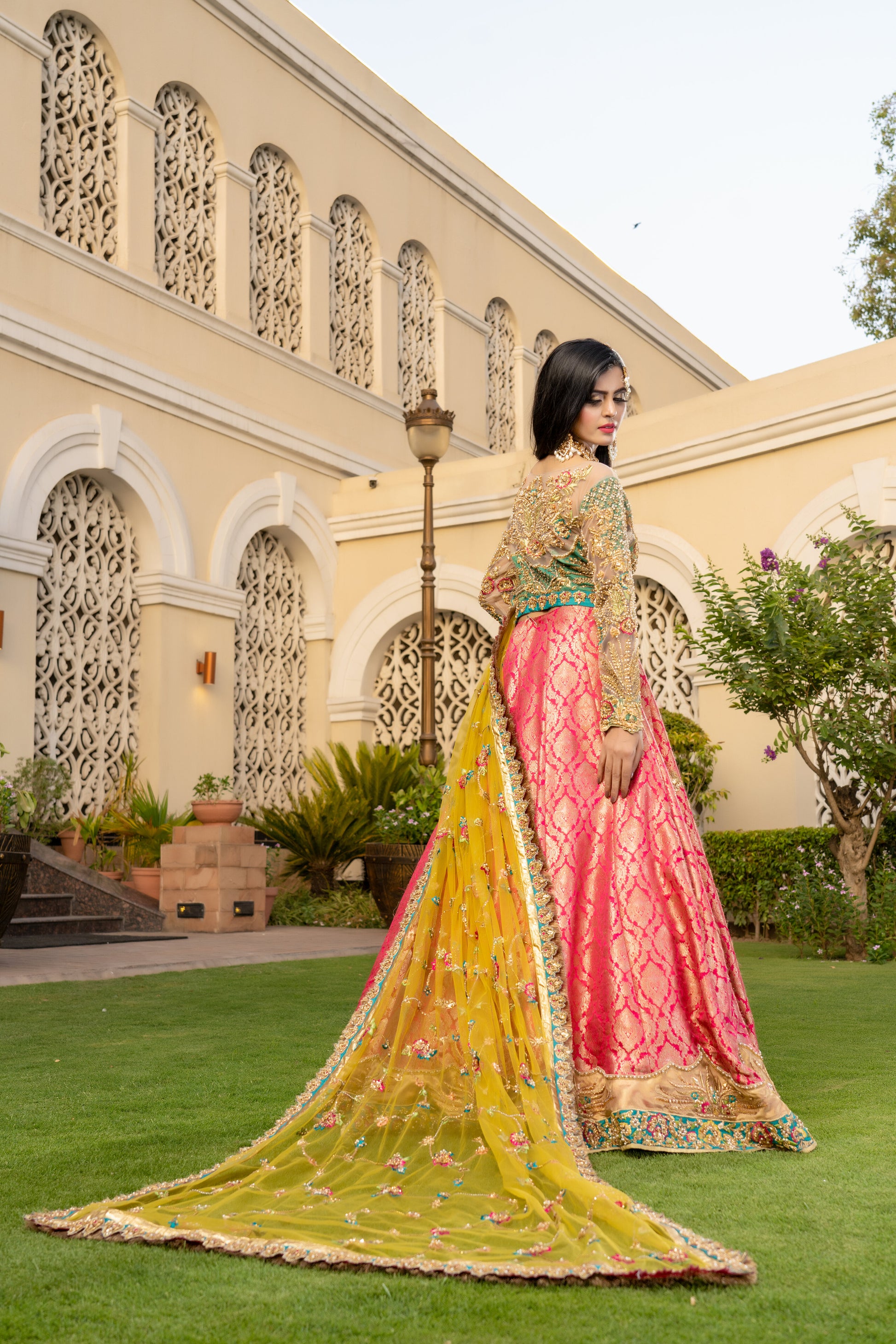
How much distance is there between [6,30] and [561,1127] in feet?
32.0

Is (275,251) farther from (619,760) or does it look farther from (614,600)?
(619,760)

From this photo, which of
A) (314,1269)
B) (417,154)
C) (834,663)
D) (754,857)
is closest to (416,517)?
(417,154)

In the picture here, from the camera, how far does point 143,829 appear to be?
10055 millimetres

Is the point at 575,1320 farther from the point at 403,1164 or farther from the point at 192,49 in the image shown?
the point at 192,49

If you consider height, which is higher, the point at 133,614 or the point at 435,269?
the point at 435,269

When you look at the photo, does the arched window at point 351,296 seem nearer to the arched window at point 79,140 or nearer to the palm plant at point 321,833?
the arched window at point 79,140

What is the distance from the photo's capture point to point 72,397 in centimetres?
1009

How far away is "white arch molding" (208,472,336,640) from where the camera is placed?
11.4 m

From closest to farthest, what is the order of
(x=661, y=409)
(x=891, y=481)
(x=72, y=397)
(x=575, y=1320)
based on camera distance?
(x=575, y=1320)
(x=891, y=481)
(x=72, y=397)
(x=661, y=409)

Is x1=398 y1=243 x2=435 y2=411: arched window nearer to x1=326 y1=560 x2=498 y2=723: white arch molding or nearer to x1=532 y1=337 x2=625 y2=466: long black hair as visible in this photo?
x1=326 y1=560 x2=498 y2=723: white arch molding

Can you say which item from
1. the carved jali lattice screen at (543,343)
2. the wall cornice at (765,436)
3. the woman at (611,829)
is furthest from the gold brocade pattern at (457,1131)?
the carved jali lattice screen at (543,343)

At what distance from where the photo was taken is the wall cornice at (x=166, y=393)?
9.71 metres

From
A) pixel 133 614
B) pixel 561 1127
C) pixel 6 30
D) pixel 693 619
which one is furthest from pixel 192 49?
pixel 561 1127

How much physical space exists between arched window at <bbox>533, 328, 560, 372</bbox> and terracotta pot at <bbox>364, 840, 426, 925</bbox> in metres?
9.35
